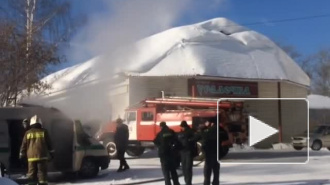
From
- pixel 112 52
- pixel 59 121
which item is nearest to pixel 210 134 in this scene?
pixel 59 121

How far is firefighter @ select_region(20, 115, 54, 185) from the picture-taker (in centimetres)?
1387

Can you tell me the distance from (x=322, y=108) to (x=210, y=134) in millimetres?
48868

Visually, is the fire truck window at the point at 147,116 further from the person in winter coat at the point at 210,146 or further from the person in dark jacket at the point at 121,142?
the person in winter coat at the point at 210,146

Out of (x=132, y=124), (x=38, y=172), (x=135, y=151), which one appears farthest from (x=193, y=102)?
(x=38, y=172)

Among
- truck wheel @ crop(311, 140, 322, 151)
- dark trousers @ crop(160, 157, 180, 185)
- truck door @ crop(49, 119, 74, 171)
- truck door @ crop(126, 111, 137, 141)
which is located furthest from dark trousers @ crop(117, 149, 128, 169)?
truck wheel @ crop(311, 140, 322, 151)

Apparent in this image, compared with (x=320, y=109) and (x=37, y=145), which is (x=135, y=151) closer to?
(x=37, y=145)

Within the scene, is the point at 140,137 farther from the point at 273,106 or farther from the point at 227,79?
the point at 273,106

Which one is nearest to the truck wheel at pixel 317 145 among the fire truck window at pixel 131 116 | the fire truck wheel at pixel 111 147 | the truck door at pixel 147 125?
the truck door at pixel 147 125

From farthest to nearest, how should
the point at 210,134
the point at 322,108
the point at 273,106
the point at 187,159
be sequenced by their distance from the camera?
the point at 322,108, the point at 273,106, the point at 187,159, the point at 210,134

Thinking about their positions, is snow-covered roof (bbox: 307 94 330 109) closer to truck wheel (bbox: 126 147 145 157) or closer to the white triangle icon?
truck wheel (bbox: 126 147 145 157)

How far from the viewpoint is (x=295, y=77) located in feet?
134
